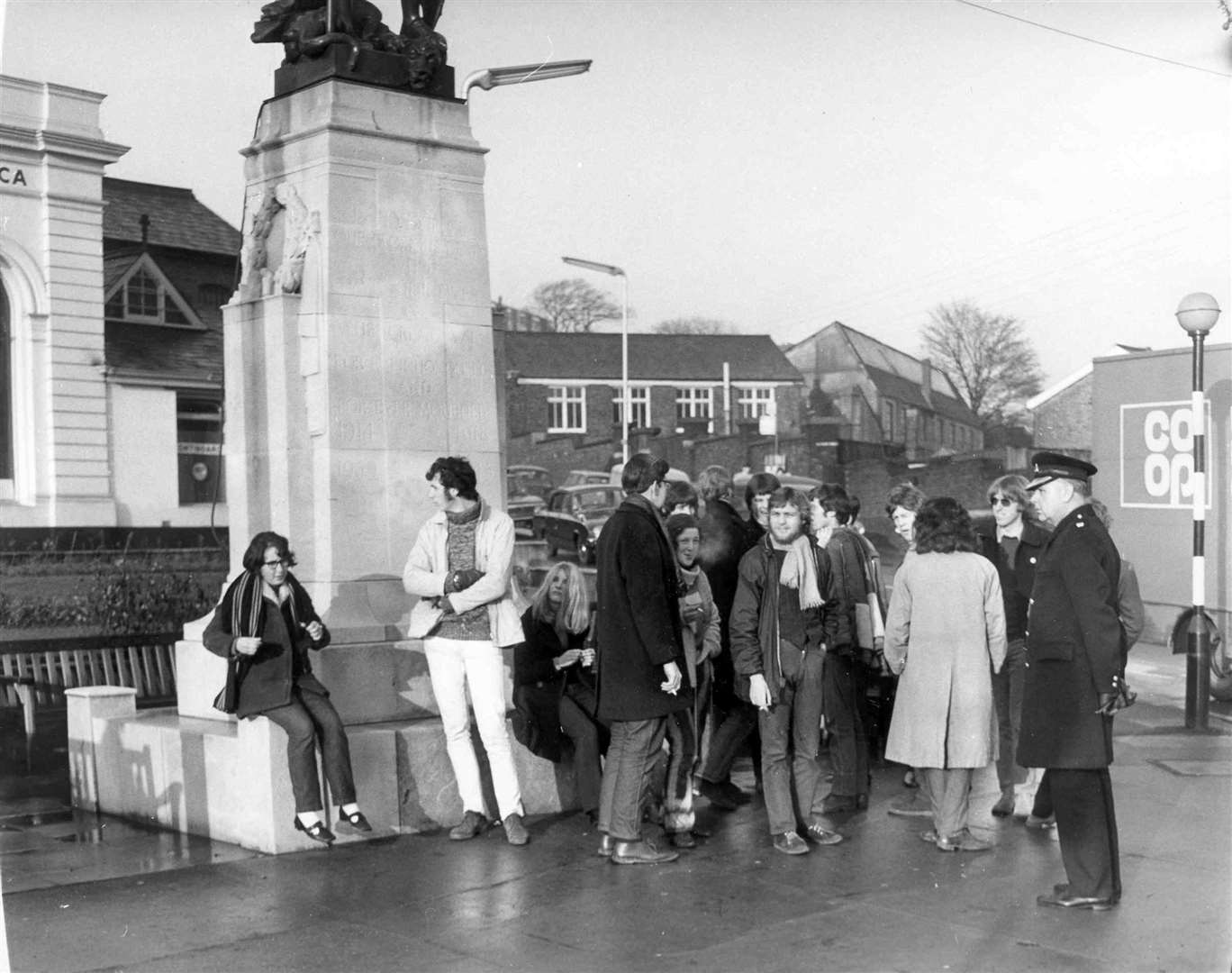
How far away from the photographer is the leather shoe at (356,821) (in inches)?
296

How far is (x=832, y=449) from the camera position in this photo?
56.2 metres

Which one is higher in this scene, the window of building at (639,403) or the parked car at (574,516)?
the window of building at (639,403)

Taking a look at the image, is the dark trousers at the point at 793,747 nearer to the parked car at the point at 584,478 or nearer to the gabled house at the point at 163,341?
the gabled house at the point at 163,341

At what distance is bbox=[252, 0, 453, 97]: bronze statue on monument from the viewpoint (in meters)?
9.18

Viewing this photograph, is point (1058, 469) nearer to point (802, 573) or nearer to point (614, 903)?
point (802, 573)

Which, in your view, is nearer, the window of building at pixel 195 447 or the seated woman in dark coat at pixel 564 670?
the seated woman in dark coat at pixel 564 670

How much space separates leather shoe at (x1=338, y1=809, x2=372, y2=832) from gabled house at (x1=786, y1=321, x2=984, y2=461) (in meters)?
63.2

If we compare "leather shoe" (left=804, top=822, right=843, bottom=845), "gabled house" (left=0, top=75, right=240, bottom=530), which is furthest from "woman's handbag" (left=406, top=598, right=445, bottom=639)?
"gabled house" (left=0, top=75, right=240, bottom=530)

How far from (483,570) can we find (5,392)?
2454 centimetres

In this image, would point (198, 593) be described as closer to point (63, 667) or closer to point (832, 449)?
point (63, 667)

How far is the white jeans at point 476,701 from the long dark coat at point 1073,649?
2.63 m

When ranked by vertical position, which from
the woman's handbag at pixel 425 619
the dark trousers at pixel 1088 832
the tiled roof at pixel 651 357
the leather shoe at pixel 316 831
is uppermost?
the tiled roof at pixel 651 357

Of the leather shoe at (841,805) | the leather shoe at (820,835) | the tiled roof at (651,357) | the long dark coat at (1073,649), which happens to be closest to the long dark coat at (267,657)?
the leather shoe at (820,835)

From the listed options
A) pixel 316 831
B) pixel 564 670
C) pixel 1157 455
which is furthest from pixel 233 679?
pixel 1157 455
